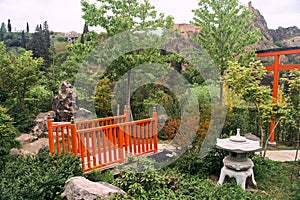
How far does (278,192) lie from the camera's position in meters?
4.09

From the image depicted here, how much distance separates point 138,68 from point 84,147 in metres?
3.08

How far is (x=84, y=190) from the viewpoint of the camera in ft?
10.3

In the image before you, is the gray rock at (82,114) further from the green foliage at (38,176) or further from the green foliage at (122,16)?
the green foliage at (38,176)

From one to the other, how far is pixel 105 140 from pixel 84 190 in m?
1.39

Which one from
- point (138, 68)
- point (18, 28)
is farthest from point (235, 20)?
point (18, 28)

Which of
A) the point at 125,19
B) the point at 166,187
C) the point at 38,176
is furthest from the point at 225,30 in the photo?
the point at 38,176

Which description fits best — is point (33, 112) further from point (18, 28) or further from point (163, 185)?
point (18, 28)

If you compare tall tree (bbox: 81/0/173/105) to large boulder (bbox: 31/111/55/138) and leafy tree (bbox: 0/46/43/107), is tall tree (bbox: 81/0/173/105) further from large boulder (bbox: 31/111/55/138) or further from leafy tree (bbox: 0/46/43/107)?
large boulder (bbox: 31/111/55/138)

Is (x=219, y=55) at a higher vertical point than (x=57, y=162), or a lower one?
higher

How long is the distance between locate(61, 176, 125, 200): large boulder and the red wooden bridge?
2.48 ft

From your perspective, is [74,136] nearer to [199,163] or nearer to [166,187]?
[166,187]

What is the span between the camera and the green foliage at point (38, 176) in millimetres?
3184

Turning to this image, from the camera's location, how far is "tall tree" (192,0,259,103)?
6.58 metres

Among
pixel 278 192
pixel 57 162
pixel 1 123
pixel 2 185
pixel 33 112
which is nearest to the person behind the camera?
pixel 2 185
